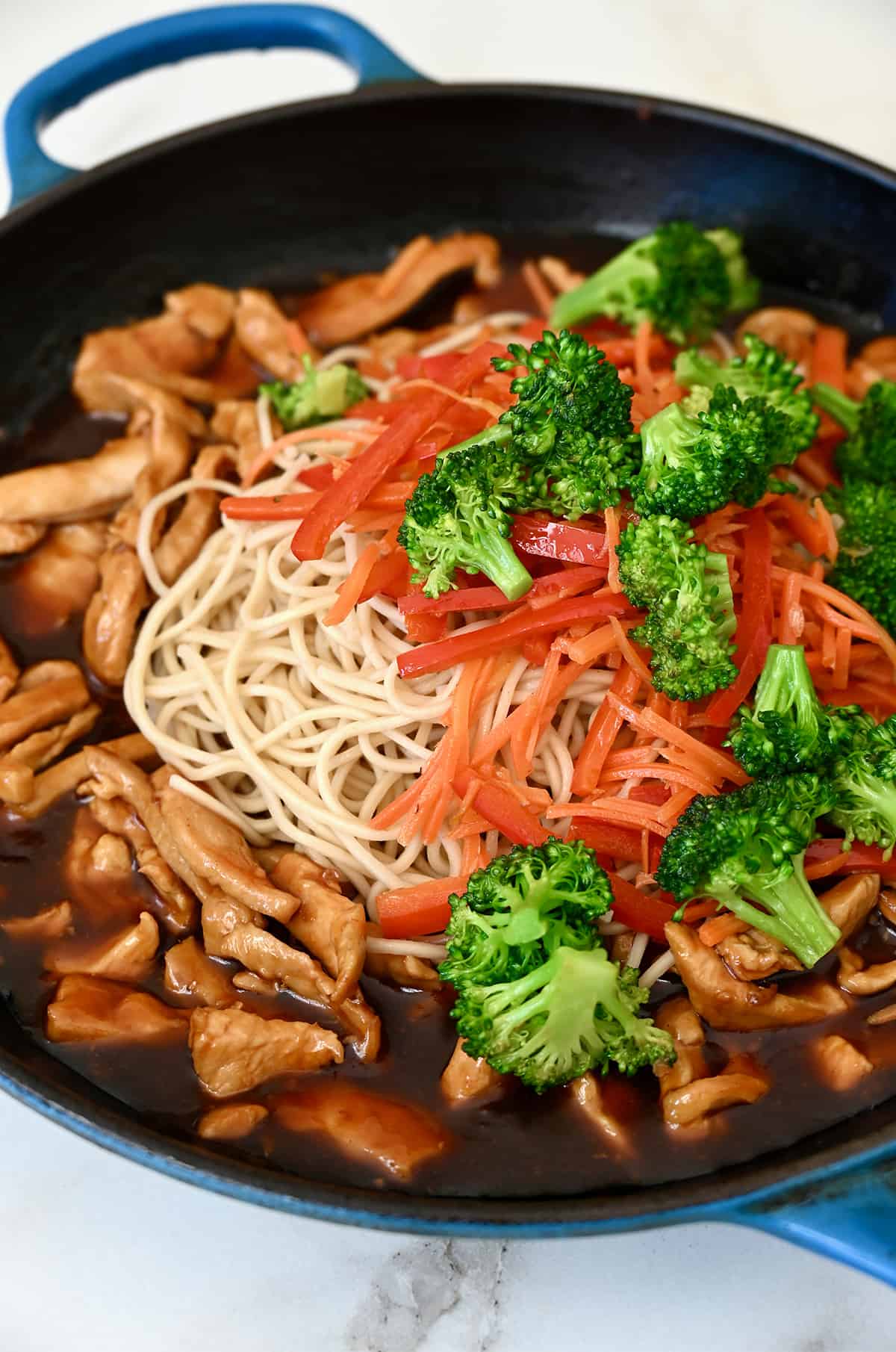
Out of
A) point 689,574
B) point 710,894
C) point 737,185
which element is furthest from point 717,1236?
point 737,185

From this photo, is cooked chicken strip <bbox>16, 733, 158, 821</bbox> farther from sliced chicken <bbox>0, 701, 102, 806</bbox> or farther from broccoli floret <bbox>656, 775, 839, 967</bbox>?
broccoli floret <bbox>656, 775, 839, 967</bbox>

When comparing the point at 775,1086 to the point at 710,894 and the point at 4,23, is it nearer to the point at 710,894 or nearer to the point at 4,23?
the point at 710,894

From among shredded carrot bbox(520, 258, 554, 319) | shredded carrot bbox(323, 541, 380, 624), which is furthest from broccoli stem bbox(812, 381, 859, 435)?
shredded carrot bbox(323, 541, 380, 624)

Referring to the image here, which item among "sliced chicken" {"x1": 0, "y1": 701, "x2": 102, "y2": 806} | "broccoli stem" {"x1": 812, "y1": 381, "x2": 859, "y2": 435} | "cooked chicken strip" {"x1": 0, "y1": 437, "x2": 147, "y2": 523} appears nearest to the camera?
"sliced chicken" {"x1": 0, "y1": 701, "x2": 102, "y2": 806}

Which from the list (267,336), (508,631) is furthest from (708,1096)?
(267,336)

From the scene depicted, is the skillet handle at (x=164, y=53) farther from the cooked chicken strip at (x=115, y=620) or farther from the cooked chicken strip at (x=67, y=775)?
the cooked chicken strip at (x=67, y=775)

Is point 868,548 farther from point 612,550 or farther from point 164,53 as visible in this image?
point 164,53
